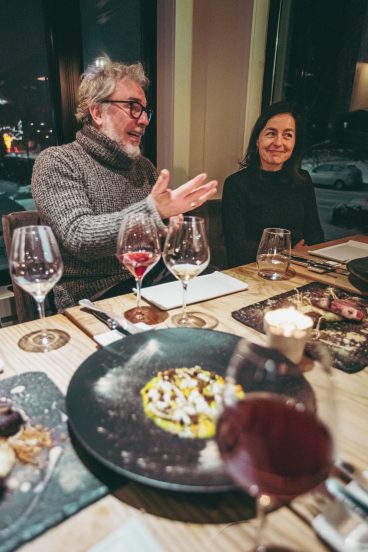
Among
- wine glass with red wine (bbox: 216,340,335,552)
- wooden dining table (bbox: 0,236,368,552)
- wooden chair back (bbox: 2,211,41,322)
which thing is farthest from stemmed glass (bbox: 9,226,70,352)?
wooden chair back (bbox: 2,211,41,322)

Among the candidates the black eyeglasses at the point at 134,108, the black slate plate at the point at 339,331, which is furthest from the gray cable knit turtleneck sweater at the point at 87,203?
the black slate plate at the point at 339,331

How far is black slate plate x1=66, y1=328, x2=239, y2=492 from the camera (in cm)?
50

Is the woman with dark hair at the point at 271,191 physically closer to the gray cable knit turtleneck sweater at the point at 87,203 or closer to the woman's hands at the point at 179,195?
the gray cable knit turtleneck sweater at the point at 87,203

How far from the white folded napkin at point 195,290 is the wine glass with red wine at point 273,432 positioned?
2.06ft

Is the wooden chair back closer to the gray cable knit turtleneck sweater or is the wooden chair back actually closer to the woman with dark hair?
the gray cable knit turtleneck sweater

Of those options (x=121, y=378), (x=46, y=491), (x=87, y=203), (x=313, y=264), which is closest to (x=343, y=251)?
(x=313, y=264)

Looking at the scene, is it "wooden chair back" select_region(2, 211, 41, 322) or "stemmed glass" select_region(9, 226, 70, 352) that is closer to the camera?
"stemmed glass" select_region(9, 226, 70, 352)

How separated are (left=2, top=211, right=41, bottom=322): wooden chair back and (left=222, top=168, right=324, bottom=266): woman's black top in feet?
3.63

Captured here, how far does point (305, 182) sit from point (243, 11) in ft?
4.41

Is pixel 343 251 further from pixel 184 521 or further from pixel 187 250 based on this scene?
pixel 184 521

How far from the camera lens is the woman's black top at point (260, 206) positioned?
226 centimetres

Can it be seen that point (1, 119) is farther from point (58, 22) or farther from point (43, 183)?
point (43, 183)

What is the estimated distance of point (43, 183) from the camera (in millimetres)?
1580

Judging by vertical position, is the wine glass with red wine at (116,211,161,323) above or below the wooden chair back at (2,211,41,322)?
above
